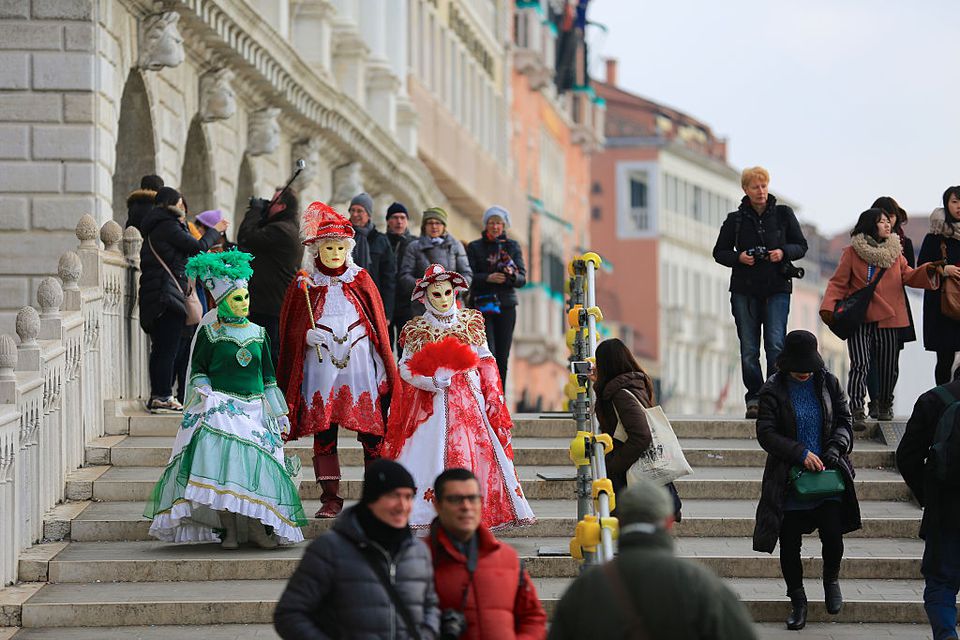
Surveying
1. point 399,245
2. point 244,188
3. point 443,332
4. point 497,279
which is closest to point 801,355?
point 443,332

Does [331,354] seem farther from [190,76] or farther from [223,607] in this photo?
[190,76]

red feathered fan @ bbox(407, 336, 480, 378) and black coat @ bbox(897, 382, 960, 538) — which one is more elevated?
red feathered fan @ bbox(407, 336, 480, 378)

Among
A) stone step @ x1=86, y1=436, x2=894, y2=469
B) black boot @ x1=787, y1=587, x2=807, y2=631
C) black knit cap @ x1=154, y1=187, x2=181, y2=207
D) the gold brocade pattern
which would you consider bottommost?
black boot @ x1=787, y1=587, x2=807, y2=631

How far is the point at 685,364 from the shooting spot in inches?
3989

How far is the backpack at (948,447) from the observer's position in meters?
11.6

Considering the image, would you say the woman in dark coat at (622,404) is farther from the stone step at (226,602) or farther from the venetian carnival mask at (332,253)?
the venetian carnival mask at (332,253)

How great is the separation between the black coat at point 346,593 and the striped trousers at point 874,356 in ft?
29.6

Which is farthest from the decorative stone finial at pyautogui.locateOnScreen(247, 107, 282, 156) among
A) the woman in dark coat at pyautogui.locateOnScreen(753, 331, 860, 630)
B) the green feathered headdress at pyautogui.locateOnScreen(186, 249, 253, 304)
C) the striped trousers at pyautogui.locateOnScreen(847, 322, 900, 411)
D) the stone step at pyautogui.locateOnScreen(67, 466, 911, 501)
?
the woman in dark coat at pyautogui.locateOnScreen(753, 331, 860, 630)

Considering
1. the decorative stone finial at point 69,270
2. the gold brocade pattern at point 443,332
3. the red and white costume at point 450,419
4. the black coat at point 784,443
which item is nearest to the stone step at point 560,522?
the red and white costume at point 450,419

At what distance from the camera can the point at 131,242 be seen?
17828mm

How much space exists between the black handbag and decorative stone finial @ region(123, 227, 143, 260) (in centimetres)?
543

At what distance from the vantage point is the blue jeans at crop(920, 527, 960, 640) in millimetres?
11703

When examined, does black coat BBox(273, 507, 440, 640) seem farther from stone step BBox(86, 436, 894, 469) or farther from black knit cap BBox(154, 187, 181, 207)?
black knit cap BBox(154, 187, 181, 207)

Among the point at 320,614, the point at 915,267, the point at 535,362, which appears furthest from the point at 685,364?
the point at 320,614
